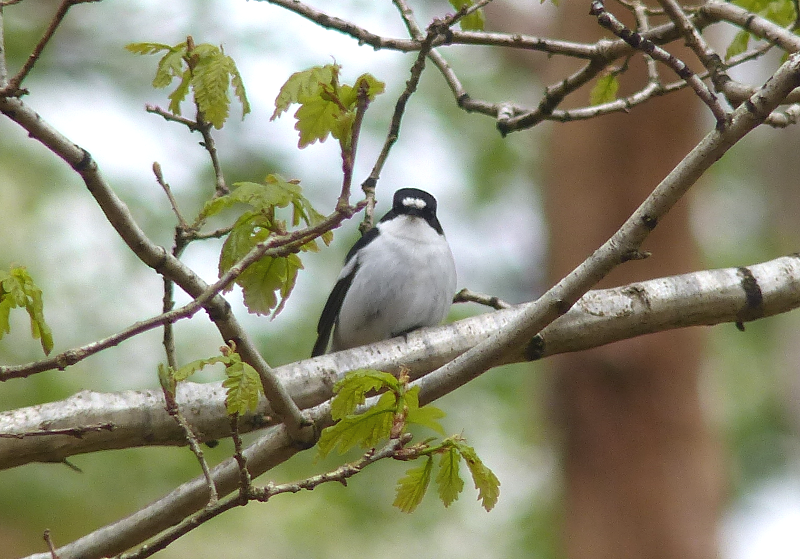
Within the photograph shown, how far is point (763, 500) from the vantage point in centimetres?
1103

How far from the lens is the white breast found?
5.32m

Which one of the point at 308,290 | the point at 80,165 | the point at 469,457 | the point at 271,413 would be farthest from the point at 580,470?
the point at 80,165

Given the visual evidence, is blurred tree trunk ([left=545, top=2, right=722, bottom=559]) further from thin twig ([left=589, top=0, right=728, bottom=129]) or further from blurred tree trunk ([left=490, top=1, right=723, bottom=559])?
thin twig ([left=589, top=0, right=728, bottom=129])

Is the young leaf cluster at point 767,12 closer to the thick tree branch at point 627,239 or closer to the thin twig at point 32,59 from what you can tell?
the thick tree branch at point 627,239

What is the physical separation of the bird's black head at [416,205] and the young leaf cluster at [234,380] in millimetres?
3520

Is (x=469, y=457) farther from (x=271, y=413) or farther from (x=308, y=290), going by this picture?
(x=308, y=290)

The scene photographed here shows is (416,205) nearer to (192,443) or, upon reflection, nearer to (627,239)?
(627,239)

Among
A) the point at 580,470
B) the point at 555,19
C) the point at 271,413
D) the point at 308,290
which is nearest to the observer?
the point at 271,413

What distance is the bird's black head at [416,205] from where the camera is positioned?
5746mm

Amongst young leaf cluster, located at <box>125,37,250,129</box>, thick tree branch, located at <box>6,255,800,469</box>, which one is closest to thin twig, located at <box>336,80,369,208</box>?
young leaf cluster, located at <box>125,37,250,129</box>

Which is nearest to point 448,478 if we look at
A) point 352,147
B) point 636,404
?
point 352,147

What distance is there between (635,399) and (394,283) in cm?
329

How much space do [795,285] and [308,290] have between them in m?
5.38

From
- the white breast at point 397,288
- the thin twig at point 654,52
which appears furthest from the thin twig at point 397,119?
the white breast at point 397,288
